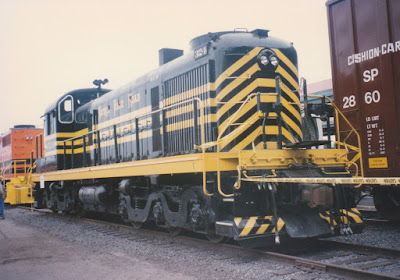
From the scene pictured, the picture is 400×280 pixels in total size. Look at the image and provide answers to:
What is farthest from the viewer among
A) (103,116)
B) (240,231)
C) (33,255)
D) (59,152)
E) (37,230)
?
(59,152)

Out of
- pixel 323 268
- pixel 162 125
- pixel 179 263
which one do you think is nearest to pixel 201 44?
pixel 162 125

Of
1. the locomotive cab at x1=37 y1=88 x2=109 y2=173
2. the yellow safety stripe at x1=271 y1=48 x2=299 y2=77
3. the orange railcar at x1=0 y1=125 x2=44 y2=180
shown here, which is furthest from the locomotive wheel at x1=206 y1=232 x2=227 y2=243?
the orange railcar at x1=0 y1=125 x2=44 y2=180

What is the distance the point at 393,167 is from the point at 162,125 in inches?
152

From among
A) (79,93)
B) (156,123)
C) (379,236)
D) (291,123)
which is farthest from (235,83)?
(79,93)

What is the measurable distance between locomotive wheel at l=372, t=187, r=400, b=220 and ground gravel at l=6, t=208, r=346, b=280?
3.12 meters

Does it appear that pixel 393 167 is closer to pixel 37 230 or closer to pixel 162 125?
pixel 162 125

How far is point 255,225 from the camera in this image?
5.47m

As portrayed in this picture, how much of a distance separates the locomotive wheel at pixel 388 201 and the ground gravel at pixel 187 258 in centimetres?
312

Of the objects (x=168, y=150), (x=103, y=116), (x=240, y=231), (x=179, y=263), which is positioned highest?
(x=103, y=116)

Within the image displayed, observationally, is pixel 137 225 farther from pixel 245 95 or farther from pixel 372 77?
pixel 372 77

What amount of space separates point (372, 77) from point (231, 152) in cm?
301

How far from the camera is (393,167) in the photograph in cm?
675

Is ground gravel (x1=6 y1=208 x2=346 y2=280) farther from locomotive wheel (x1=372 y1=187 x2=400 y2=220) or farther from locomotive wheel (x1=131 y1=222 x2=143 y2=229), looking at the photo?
locomotive wheel (x1=372 y1=187 x2=400 y2=220)

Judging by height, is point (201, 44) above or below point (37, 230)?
above
